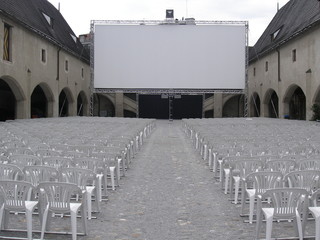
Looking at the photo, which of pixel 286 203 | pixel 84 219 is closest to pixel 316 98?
pixel 286 203

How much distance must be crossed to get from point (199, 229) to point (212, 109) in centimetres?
3693

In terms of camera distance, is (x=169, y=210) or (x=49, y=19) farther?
(x=49, y=19)

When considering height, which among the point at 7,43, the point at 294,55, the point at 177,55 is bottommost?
the point at 7,43

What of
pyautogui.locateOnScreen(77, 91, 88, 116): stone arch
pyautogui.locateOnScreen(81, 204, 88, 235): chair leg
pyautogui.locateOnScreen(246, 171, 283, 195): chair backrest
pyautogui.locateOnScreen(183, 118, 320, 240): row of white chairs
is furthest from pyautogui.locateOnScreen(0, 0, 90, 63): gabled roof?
pyautogui.locateOnScreen(246, 171, 283, 195): chair backrest

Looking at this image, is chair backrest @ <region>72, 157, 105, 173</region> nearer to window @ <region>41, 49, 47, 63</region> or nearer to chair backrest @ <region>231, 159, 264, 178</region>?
chair backrest @ <region>231, 159, 264, 178</region>

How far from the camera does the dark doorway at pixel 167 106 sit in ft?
142

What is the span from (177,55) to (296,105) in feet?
34.3

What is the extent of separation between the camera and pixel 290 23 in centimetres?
3125

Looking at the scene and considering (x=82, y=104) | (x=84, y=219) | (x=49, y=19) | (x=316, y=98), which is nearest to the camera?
(x=84, y=219)

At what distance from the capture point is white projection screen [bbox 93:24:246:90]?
3316 cm

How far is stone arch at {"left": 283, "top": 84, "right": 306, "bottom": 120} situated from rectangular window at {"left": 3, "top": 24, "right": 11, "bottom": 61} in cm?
1933

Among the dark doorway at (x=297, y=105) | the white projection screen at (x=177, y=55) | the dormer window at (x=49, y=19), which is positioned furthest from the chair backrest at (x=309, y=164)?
the dormer window at (x=49, y=19)

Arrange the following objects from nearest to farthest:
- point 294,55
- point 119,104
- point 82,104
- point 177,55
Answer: point 294,55
point 177,55
point 82,104
point 119,104

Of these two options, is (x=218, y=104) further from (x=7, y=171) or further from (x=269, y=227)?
(x=269, y=227)
